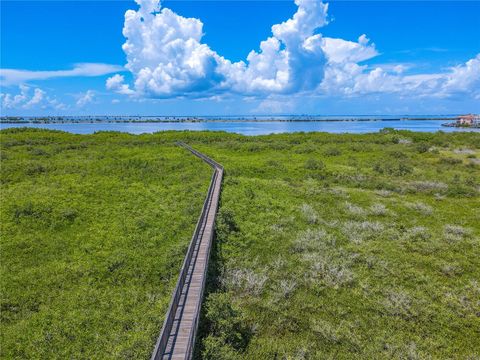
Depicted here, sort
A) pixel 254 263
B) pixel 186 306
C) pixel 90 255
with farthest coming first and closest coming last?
pixel 90 255, pixel 254 263, pixel 186 306

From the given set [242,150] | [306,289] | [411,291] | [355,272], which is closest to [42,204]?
[306,289]

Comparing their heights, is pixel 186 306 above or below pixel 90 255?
above

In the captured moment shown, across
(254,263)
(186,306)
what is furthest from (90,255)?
(254,263)

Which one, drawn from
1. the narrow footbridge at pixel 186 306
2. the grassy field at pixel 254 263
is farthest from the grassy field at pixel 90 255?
the narrow footbridge at pixel 186 306

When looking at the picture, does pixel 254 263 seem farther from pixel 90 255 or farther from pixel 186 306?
pixel 90 255

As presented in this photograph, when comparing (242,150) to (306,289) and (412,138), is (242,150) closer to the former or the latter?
(412,138)

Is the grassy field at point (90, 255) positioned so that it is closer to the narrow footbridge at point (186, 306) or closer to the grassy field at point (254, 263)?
the grassy field at point (254, 263)
